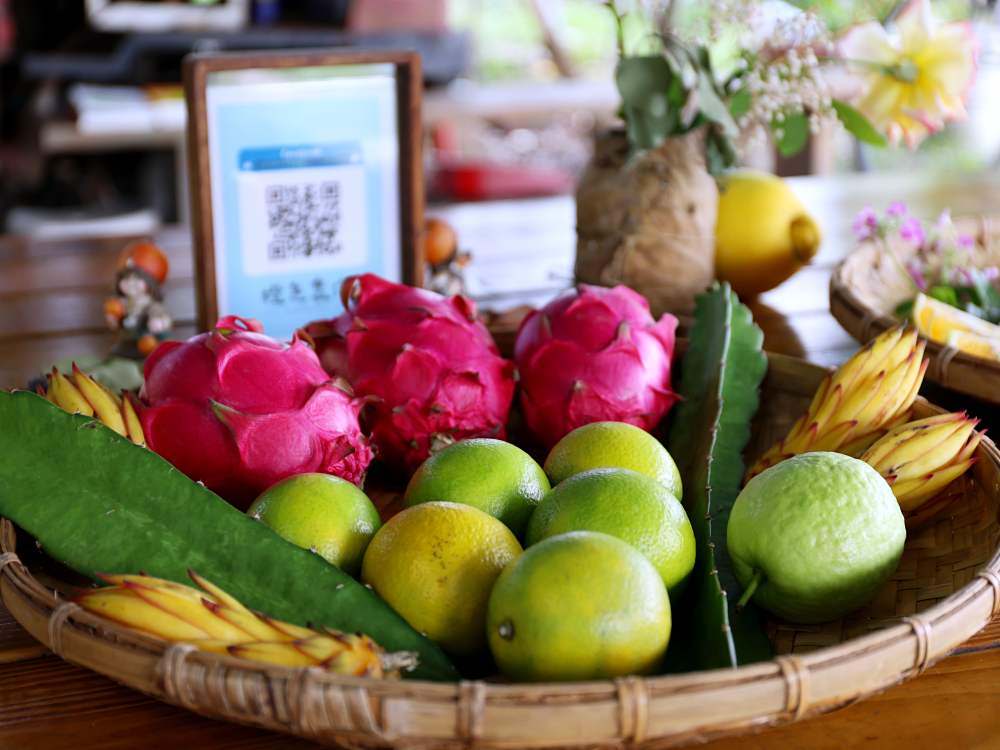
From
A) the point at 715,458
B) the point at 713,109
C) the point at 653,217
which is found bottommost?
the point at 715,458

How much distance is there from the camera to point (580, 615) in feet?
1.73

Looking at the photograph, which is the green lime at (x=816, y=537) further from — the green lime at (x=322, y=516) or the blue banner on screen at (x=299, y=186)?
the blue banner on screen at (x=299, y=186)

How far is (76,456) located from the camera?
67 cm

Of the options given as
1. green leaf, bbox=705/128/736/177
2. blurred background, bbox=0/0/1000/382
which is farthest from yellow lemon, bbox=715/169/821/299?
blurred background, bbox=0/0/1000/382

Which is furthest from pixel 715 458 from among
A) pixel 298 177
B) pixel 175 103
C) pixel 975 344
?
pixel 175 103

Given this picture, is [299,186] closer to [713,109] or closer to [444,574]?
[713,109]

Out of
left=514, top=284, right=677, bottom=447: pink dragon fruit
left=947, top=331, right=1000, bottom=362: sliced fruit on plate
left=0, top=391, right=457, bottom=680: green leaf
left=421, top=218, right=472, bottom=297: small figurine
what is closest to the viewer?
left=0, top=391, right=457, bottom=680: green leaf

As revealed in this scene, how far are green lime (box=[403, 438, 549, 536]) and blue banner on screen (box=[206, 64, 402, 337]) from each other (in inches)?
18.7

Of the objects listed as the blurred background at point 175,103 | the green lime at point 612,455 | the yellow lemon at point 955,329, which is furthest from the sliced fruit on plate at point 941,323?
the blurred background at point 175,103

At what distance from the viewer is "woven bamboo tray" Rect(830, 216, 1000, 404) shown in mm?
909

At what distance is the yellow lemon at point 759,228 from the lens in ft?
4.10

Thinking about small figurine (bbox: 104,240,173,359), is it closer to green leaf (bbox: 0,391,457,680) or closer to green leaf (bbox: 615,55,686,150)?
green leaf (bbox: 0,391,457,680)

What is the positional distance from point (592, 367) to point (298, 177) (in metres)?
0.43

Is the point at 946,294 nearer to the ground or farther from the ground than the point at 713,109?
nearer to the ground
